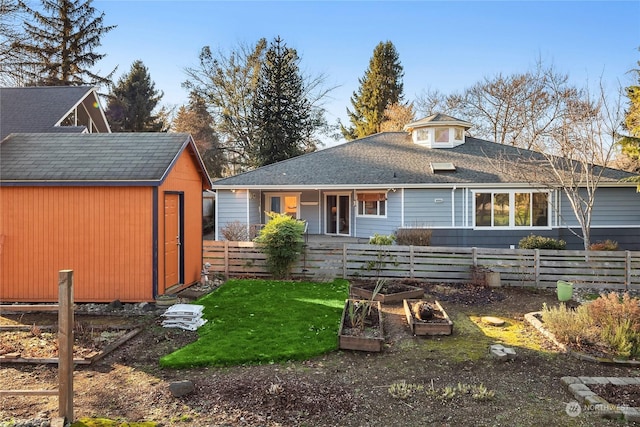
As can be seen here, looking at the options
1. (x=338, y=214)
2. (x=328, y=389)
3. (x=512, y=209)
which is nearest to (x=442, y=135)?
(x=512, y=209)

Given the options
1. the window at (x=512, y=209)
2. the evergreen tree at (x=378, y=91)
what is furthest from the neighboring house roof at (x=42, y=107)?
the evergreen tree at (x=378, y=91)

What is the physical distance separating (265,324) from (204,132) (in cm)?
2890

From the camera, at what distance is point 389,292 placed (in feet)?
29.6

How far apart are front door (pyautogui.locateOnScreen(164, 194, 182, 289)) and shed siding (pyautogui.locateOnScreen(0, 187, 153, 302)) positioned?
0.65 meters

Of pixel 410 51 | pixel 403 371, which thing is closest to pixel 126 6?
pixel 403 371

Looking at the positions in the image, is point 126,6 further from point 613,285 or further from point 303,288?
point 613,285

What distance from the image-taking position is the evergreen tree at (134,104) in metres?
32.2

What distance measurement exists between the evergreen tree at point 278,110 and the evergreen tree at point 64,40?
11594 millimetres

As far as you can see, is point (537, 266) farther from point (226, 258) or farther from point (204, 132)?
point (204, 132)

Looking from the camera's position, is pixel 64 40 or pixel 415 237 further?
pixel 64 40

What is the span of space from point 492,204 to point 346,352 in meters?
11.1

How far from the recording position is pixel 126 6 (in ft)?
33.6

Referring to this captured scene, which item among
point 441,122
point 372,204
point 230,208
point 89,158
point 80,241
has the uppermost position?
point 441,122

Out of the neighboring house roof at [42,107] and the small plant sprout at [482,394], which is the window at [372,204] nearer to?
the neighboring house roof at [42,107]
